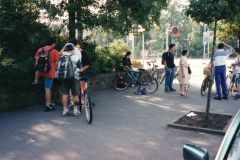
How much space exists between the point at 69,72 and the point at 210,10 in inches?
144

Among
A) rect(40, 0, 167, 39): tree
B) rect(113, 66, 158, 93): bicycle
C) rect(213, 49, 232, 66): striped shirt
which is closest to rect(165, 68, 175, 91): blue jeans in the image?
rect(113, 66, 158, 93): bicycle

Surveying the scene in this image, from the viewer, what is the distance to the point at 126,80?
15.0m

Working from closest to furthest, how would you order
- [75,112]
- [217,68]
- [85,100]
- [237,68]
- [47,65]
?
[85,100] → [75,112] → [47,65] → [217,68] → [237,68]

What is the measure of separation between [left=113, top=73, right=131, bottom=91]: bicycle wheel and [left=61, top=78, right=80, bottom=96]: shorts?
5444 mm

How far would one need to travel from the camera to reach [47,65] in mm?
10000

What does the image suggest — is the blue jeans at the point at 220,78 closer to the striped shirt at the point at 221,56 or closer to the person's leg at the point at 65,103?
the striped shirt at the point at 221,56

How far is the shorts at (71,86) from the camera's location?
372 inches

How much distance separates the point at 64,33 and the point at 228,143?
1115 centimetres

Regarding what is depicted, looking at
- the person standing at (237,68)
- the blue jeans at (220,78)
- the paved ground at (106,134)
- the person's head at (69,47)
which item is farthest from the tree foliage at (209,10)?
the person standing at (237,68)

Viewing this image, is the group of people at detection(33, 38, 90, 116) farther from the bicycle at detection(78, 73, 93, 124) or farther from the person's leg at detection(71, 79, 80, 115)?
the bicycle at detection(78, 73, 93, 124)

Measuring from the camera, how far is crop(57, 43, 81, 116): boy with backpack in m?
9.26

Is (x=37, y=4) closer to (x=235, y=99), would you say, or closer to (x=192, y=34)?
(x=235, y=99)

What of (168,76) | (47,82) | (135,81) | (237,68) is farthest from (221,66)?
(47,82)

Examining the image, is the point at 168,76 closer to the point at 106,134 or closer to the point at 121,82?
the point at 121,82
